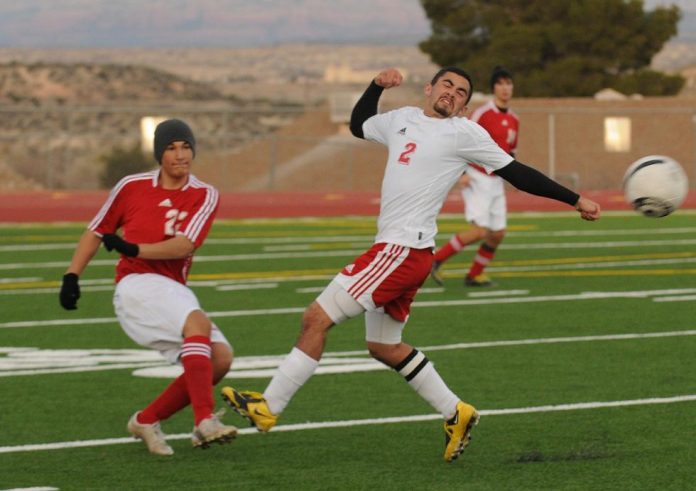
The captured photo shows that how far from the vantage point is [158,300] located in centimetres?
874

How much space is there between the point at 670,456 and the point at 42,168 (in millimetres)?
47436

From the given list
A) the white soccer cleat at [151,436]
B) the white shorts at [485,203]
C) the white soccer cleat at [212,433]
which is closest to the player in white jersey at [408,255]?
the white soccer cleat at [212,433]

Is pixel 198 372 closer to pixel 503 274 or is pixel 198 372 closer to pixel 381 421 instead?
pixel 381 421

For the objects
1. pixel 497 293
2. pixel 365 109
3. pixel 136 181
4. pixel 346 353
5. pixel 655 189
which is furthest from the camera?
pixel 497 293

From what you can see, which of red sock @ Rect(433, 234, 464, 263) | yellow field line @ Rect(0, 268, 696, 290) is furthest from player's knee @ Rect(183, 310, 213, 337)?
yellow field line @ Rect(0, 268, 696, 290)

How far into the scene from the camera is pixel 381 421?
32.5 ft

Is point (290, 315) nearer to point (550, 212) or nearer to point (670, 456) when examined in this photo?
point (670, 456)

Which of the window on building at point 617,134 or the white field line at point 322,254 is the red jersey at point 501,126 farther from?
the window on building at point 617,134

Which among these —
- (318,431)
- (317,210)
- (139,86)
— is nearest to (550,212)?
(317,210)

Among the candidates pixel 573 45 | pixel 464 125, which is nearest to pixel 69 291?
pixel 464 125

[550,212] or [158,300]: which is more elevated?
[158,300]

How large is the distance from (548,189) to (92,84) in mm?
106548

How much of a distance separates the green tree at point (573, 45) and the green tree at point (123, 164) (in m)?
21.6

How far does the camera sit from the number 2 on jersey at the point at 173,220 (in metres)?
8.88
